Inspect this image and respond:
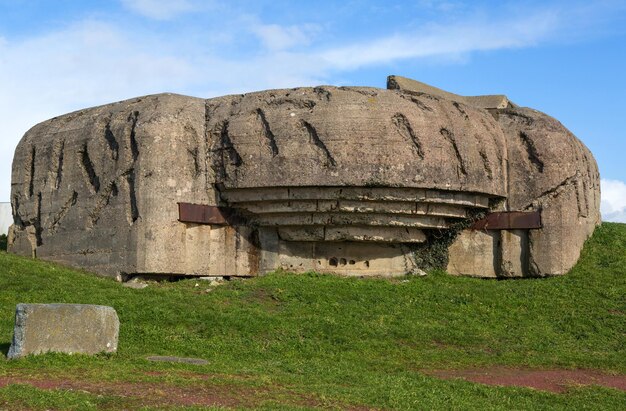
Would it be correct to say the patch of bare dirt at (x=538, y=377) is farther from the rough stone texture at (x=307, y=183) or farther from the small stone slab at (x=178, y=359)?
the rough stone texture at (x=307, y=183)

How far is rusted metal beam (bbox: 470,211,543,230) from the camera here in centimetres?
1923

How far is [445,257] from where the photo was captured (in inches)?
770

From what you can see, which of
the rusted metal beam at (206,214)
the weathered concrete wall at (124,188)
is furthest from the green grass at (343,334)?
the rusted metal beam at (206,214)

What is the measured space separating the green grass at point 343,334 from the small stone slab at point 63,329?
21cm

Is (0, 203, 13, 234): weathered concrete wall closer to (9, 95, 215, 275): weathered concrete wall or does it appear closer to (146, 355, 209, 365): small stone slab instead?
(9, 95, 215, 275): weathered concrete wall

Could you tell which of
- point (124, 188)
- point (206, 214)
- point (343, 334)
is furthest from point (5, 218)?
point (343, 334)

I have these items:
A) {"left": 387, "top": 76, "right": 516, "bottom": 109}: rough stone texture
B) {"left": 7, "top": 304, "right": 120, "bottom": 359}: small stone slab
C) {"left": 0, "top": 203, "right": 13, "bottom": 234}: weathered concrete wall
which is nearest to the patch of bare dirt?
{"left": 7, "top": 304, "right": 120, "bottom": 359}: small stone slab

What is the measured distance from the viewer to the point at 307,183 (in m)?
17.8

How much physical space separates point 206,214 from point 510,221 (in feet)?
21.2

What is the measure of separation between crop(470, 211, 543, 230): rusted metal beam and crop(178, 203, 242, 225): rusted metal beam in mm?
5204

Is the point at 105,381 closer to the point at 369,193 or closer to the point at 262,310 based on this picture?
the point at 262,310

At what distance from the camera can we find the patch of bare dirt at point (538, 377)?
1255 centimetres

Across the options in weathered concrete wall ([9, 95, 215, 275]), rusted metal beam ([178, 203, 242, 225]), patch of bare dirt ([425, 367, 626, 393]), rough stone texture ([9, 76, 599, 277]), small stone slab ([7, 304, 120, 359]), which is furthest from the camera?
rusted metal beam ([178, 203, 242, 225])

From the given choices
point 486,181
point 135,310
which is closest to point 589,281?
point 486,181
